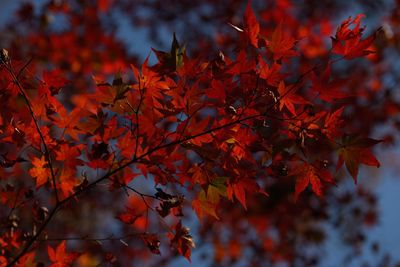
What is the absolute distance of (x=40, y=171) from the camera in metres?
2.35

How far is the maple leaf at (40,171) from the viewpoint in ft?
7.56

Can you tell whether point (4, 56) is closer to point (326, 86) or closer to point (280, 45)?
point (280, 45)

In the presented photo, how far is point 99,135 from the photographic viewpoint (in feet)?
7.20

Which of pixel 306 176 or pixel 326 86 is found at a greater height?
pixel 326 86

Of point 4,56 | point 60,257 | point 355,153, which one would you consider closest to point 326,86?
point 355,153

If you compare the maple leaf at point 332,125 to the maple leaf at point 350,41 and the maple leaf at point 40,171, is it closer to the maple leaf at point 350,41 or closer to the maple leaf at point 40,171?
the maple leaf at point 350,41

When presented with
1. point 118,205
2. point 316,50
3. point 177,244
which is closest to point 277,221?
point 316,50

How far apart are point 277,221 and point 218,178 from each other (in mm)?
6190

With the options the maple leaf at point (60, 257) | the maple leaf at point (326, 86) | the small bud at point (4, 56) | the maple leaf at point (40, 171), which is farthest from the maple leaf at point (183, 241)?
the small bud at point (4, 56)

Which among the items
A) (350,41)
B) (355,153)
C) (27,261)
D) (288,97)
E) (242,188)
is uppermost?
(350,41)

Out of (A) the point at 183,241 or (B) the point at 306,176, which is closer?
(B) the point at 306,176

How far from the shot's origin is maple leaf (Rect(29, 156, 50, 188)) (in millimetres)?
2305

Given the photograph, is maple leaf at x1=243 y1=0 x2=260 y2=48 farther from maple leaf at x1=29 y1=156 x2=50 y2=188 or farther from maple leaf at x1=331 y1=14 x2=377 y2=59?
maple leaf at x1=29 y1=156 x2=50 y2=188

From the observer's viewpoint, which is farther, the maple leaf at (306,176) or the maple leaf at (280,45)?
the maple leaf at (306,176)
